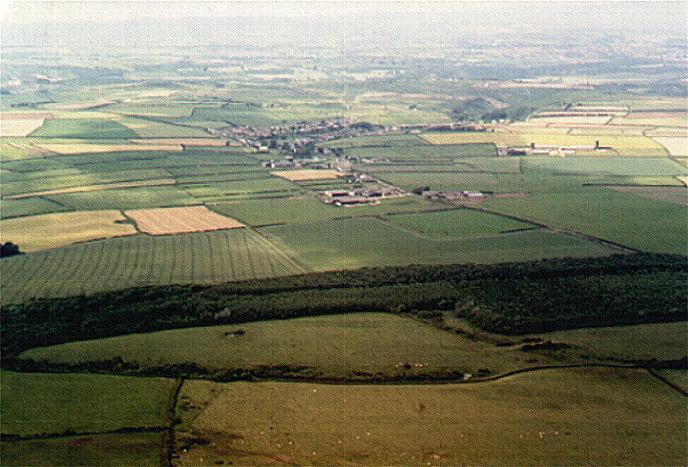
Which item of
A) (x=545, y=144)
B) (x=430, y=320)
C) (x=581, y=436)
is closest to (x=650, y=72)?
(x=545, y=144)

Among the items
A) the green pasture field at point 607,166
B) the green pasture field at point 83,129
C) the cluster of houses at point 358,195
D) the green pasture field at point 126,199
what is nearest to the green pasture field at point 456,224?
the cluster of houses at point 358,195

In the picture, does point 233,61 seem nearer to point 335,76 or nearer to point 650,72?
point 335,76

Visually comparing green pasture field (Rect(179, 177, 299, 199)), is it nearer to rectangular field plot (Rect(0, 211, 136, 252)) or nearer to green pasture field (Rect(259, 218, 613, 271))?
rectangular field plot (Rect(0, 211, 136, 252))

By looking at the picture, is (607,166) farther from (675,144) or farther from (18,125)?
(18,125)

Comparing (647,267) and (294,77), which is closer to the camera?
(647,267)

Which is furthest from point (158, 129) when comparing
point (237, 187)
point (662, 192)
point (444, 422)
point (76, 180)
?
point (444, 422)

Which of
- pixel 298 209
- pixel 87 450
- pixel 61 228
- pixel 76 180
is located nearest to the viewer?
pixel 87 450

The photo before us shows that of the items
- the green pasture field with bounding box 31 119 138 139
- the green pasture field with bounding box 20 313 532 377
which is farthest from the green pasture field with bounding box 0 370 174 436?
the green pasture field with bounding box 31 119 138 139
